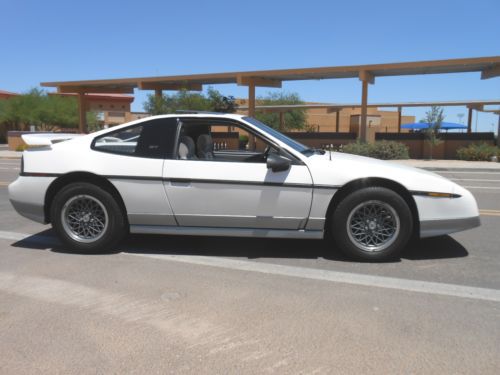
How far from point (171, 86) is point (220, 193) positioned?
2751cm

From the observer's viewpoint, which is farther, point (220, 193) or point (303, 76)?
point (303, 76)

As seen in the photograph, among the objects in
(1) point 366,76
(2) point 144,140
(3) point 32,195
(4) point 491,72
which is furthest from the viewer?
(1) point 366,76

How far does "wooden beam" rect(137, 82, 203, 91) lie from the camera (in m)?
30.0

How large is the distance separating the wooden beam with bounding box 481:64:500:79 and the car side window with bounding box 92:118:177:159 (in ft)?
69.9

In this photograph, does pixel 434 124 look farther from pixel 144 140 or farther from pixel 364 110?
pixel 144 140

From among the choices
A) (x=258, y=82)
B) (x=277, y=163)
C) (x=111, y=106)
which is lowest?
(x=277, y=163)

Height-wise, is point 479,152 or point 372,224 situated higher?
point 479,152

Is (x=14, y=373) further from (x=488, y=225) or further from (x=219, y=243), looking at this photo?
(x=488, y=225)

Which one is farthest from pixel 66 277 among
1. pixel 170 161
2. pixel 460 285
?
pixel 460 285

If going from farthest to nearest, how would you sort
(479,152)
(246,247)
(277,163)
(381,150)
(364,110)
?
(364,110)
(479,152)
(381,150)
(246,247)
(277,163)

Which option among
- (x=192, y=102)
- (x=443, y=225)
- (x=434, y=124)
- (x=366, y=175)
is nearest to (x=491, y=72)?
(x=434, y=124)

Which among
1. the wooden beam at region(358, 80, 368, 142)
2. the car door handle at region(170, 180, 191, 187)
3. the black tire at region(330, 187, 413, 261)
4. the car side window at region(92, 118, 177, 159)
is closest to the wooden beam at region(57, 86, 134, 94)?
the wooden beam at region(358, 80, 368, 142)

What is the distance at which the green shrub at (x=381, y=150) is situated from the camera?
73.2 feet

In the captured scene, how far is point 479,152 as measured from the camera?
2262 centimetres
